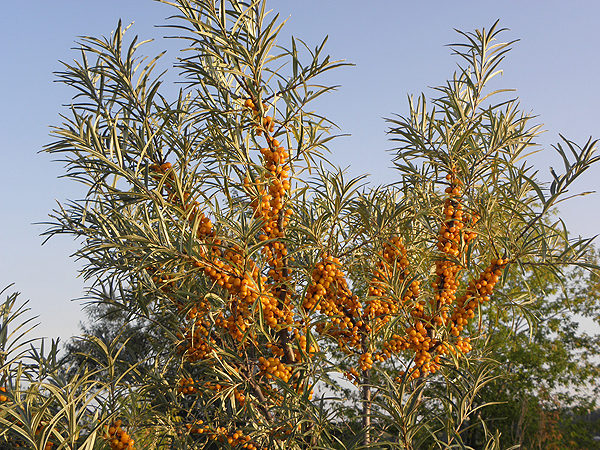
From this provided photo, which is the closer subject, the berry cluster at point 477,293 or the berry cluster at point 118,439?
the berry cluster at point 118,439

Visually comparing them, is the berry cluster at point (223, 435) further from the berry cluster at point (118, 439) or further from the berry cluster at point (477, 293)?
the berry cluster at point (477, 293)

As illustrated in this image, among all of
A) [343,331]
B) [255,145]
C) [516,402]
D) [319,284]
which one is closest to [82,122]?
[255,145]

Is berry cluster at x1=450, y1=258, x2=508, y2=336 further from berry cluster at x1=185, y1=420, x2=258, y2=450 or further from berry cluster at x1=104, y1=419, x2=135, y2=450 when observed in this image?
berry cluster at x1=104, y1=419, x2=135, y2=450

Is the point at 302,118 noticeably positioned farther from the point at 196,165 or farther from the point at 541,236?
the point at 541,236

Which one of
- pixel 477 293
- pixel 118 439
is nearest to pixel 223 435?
pixel 118 439

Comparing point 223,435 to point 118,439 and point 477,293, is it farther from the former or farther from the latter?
point 477,293

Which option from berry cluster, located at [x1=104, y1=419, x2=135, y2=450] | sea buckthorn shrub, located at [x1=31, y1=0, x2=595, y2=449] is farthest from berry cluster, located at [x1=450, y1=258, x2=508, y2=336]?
berry cluster, located at [x1=104, y1=419, x2=135, y2=450]

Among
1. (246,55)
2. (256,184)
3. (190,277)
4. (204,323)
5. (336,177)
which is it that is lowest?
(204,323)

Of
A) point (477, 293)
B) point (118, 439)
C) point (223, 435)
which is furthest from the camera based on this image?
point (477, 293)

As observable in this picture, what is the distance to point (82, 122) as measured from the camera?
1.86 metres

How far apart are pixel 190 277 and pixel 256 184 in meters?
0.41

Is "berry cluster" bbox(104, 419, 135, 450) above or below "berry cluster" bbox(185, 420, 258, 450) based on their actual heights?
below

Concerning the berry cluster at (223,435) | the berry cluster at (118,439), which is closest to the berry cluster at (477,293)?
the berry cluster at (223,435)

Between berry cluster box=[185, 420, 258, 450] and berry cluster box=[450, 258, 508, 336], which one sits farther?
berry cluster box=[450, 258, 508, 336]
